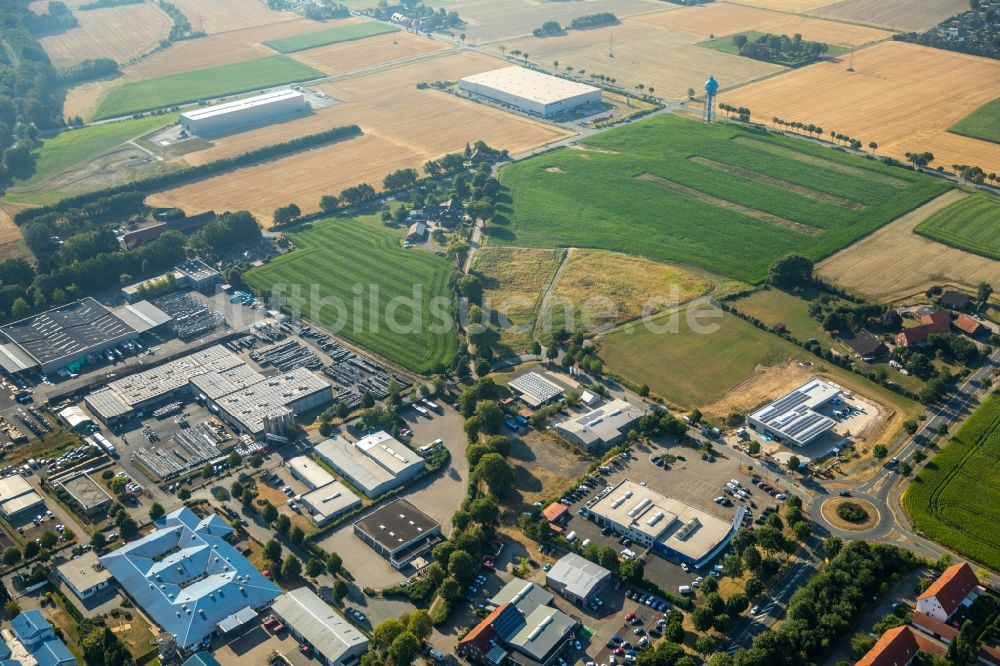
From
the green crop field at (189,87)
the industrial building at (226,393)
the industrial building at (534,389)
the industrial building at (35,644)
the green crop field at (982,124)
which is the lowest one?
the industrial building at (534,389)

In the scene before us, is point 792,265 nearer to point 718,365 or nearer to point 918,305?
point 918,305

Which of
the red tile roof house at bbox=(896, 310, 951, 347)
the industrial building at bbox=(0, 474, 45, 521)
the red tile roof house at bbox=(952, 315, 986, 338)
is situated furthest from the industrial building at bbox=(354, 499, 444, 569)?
the red tile roof house at bbox=(952, 315, 986, 338)

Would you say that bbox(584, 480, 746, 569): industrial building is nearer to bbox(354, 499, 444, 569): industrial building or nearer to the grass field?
bbox(354, 499, 444, 569): industrial building

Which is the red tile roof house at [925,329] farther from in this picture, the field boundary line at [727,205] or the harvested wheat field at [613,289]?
the field boundary line at [727,205]

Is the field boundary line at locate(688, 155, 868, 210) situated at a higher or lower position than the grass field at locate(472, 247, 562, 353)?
higher

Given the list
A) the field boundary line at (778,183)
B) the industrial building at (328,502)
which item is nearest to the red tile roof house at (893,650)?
the industrial building at (328,502)

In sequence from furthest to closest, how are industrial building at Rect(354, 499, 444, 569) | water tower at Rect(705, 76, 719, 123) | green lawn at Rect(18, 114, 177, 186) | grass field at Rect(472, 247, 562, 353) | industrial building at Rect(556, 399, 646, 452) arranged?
water tower at Rect(705, 76, 719, 123), green lawn at Rect(18, 114, 177, 186), grass field at Rect(472, 247, 562, 353), industrial building at Rect(556, 399, 646, 452), industrial building at Rect(354, 499, 444, 569)

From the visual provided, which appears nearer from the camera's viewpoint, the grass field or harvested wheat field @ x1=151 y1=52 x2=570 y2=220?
the grass field
